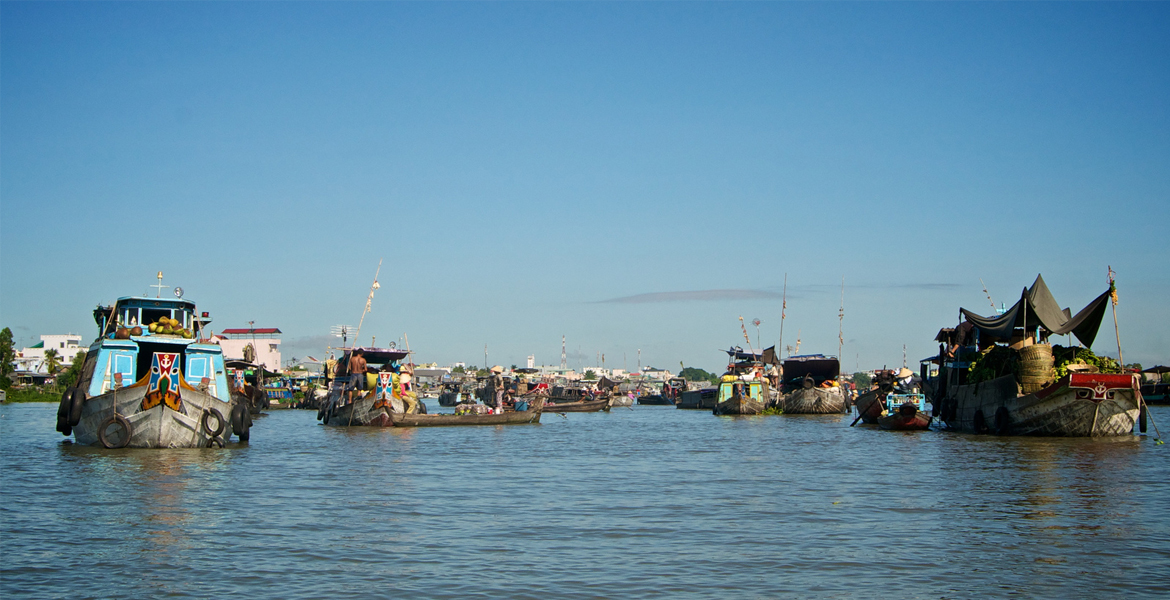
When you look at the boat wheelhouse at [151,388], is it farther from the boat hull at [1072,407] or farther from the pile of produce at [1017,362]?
the pile of produce at [1017,362]

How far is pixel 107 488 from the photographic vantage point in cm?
2064

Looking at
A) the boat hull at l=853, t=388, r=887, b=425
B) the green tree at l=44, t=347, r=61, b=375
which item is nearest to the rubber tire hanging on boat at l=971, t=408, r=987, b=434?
the boat hull at l=853, t=388, r=887, b=425

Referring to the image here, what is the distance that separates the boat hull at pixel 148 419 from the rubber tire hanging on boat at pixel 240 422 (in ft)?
14.5

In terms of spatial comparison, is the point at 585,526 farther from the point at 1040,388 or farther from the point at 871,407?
the point at 871,407

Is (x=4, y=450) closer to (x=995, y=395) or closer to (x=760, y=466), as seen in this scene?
(x=760, y=466)

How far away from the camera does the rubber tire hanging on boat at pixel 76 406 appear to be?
28812 millimetres

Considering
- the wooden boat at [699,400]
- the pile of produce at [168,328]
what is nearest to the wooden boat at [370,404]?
the pile of produce at [168,328]

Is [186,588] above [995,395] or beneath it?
beneath

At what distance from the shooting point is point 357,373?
2023 inches

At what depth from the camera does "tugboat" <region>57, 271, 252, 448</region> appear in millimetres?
28141

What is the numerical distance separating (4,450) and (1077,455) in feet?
119

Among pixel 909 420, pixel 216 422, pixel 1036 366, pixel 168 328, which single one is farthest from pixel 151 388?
pixel 909 420

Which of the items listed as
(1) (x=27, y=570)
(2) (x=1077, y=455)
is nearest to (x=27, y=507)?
(1) (x=27, y=570)

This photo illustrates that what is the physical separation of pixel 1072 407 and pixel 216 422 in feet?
101
